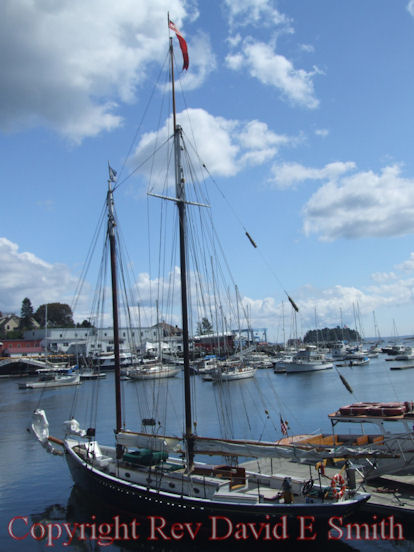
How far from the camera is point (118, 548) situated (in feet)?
75.5

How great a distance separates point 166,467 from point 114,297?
12.7 metres

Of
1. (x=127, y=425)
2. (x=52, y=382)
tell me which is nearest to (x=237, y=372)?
(x=52, y=382)

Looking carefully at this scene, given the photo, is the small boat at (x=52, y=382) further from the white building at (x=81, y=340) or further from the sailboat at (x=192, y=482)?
the sailboat at (x=192, y=482)

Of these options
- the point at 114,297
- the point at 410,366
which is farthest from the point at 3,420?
the point at 410,366

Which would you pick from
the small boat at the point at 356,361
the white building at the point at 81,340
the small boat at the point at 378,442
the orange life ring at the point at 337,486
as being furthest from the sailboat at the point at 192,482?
the white building at the point at 81,340

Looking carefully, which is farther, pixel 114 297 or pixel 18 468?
pixel 18 468

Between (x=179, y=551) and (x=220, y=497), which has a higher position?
(x=220, y=497)

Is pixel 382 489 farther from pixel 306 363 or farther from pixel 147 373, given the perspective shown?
pixel 147 373

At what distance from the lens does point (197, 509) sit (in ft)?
70.5

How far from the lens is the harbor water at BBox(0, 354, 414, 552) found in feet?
78.0

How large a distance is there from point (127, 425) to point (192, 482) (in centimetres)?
3596

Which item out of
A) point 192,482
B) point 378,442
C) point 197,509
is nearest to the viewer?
point 197,509

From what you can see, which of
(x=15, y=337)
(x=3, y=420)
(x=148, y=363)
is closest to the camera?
(x=3, y=420)

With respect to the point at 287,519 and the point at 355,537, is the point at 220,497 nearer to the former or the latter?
the point at 287,519
